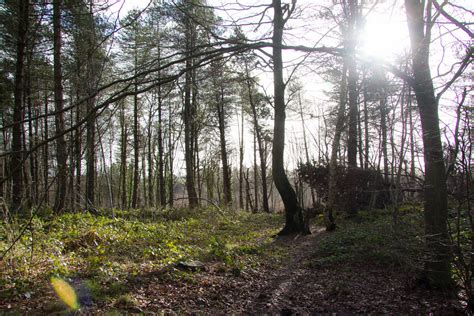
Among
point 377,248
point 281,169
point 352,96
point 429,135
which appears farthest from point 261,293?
point 352,96

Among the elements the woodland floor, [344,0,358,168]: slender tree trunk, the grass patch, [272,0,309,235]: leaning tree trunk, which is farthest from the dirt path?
[344,0,358,168]: slender tree trunk

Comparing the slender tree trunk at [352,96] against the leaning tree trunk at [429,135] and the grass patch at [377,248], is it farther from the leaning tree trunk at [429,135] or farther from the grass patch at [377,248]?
the leaning tree trunk at [429,135]

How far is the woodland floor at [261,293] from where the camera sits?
342 cm

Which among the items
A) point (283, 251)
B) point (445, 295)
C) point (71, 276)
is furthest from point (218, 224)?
point (445, 295)

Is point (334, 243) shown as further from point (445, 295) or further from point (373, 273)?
point (445, 295)

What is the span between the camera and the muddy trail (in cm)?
375

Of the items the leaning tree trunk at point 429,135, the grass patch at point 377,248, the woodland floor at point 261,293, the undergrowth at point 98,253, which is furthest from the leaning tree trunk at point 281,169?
the leaning tree trunk at point 429,135

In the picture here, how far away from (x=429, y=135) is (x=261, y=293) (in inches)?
119

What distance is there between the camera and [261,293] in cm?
442

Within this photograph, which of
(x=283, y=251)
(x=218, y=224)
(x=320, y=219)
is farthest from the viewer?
(x=320, y=219)

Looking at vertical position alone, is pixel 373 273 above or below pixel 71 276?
below

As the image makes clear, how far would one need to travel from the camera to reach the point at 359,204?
13016mm

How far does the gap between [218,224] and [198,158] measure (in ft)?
45.6

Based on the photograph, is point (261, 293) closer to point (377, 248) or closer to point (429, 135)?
point (377, 248)
